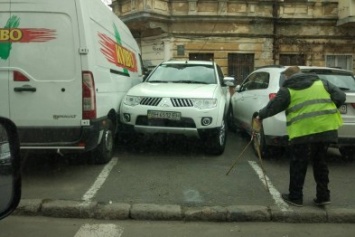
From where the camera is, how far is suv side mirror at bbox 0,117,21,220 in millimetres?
2422

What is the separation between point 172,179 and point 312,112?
2.30 m

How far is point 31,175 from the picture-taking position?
6777 millimetres

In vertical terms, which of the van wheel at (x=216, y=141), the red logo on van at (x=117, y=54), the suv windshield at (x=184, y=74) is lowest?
the van wheel at (x=216, y=141)

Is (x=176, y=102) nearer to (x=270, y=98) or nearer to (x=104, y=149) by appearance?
(x=104, y=149)

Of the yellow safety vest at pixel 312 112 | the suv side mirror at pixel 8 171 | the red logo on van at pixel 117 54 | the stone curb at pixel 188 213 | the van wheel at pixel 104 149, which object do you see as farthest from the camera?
the red logo on van at pixel 117 54

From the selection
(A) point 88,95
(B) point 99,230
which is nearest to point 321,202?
(B) point 99,230

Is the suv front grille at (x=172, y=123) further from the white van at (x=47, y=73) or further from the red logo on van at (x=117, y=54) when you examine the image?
the white van at (x=47, y=73)

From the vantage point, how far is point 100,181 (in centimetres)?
647

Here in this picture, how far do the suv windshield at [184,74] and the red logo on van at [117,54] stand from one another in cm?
68

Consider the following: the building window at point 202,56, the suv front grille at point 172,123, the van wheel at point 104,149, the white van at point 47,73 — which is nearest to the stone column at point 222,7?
the building window at point 202,56

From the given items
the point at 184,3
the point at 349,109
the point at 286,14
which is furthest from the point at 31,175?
the point at 286,14

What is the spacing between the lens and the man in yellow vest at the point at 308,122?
211 inches

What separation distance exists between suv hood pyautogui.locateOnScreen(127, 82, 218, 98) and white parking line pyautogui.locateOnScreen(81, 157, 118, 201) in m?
1.29

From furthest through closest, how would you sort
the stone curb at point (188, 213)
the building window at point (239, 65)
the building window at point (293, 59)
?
the building window at point (293, 59), the building window at point (239, 65), the stone curb at point (188, 213)
